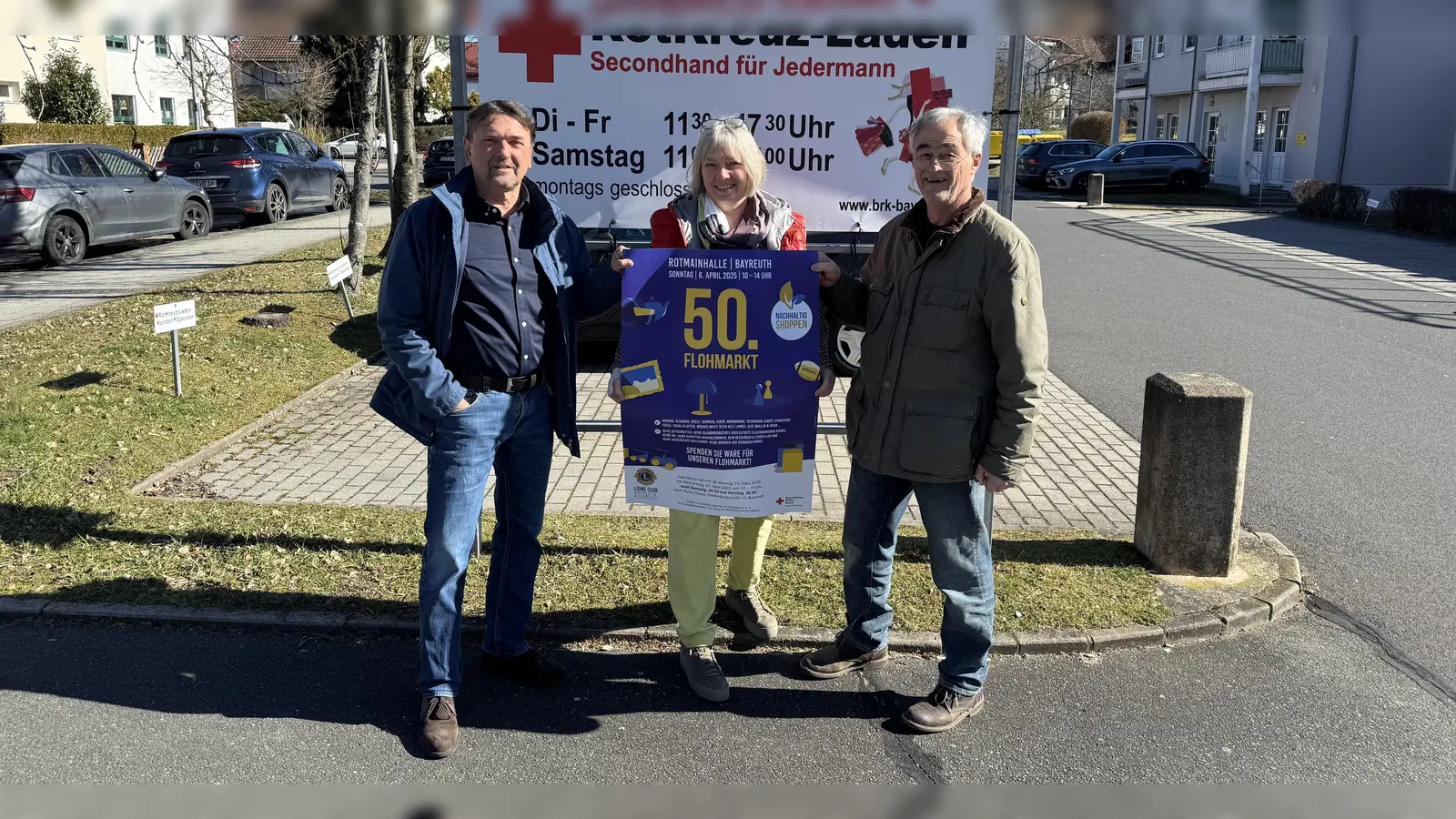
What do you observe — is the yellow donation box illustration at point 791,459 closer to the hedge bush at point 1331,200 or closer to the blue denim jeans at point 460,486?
the blue denim jeans at point 460,486

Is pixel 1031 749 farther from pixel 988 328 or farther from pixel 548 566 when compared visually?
pixel 548 566

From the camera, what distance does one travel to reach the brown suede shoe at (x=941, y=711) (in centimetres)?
344

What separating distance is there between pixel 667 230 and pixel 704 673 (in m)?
1.54

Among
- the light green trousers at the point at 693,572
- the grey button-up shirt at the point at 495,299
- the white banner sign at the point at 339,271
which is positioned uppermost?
the grey button-up shirt at the point at 495,299

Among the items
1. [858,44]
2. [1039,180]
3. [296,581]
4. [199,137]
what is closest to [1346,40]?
[1039,180]

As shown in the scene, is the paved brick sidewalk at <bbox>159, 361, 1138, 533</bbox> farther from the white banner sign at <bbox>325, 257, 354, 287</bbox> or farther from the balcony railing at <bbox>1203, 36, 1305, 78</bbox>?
the balcony railing at <bbox>1203, 36, 1305, 78</bbox>

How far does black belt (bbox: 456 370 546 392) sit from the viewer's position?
11.0 ft

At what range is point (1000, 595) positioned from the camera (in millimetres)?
4379

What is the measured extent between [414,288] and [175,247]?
14553 millimetres

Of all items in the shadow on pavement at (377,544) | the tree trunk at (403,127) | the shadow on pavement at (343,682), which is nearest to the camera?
the shadow on pavement at (343,682)

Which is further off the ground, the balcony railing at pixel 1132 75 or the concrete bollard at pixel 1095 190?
the balcony railing at pixel 1132 75

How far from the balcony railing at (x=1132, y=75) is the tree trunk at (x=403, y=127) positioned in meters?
36.9

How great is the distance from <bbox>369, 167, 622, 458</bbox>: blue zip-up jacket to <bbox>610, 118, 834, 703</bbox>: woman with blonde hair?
41 cm

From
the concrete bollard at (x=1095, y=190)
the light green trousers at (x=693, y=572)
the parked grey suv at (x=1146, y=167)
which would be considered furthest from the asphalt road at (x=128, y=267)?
the parked grey suv at (x=1146, y=167)
